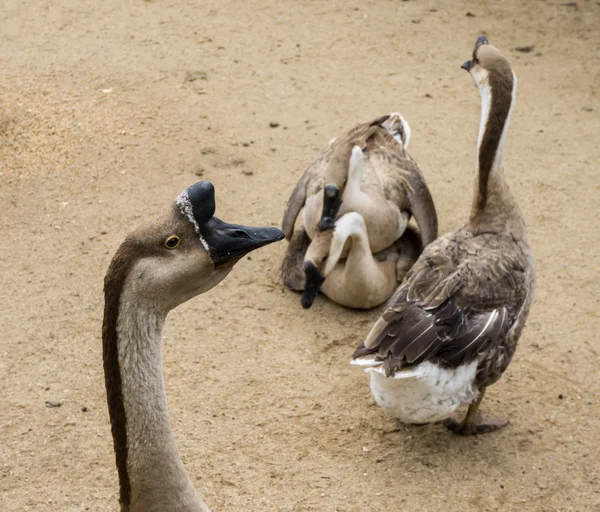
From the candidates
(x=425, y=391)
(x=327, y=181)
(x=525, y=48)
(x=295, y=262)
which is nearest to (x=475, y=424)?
(x=425, y=391)

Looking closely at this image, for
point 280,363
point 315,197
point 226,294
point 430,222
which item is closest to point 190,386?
point 280,363

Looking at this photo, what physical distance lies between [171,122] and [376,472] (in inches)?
185

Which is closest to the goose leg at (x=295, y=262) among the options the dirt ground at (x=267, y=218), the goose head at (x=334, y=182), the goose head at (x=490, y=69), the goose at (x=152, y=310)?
the dirt ground at (x=267, y=218)

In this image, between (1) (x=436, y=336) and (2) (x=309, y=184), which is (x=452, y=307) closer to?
(1) (x=436, y=336)

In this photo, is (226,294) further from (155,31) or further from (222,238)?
(155,31)

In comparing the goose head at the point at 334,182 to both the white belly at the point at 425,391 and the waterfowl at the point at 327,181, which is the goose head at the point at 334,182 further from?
the white belly at the point at 425,391

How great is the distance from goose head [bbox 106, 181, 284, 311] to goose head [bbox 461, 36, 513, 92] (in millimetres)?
2893

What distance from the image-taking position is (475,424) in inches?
207

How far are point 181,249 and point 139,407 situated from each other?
23.9 inches

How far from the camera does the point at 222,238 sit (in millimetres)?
3002

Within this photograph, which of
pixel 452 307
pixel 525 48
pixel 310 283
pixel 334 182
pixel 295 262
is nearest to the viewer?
pixel 452 307

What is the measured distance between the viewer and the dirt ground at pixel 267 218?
16.2ft

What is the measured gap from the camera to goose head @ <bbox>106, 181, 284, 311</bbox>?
9.52 ft

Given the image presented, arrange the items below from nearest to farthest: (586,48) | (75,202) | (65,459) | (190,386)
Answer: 1. (65,459)
2. (190,386)
3. (75,202)
4. (586,48)
